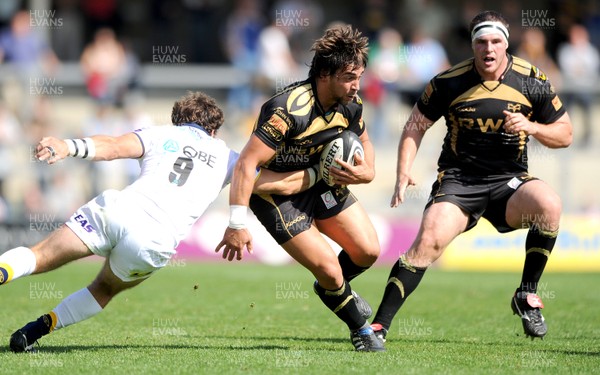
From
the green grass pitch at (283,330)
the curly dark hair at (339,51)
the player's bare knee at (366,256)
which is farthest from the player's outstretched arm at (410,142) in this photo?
the green grass pitch at (283,330)

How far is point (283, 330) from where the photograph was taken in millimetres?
8562

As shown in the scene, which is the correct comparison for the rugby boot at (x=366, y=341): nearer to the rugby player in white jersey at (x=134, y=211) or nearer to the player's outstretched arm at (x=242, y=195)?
the player's outstretched arm at (x=242, y=195)

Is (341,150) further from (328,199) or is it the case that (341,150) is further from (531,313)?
(531,313)

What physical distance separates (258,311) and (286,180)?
9.86 ft

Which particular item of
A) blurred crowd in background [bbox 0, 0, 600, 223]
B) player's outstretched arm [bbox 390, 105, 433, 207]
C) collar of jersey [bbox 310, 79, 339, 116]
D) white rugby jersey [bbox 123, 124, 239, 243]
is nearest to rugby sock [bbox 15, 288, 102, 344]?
white rugby jersey [bbox 123, 124, 239, 243]

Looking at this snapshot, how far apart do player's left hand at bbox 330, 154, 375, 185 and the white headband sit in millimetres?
1455

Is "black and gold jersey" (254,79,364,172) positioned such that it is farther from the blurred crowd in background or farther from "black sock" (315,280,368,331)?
the blurred crowd in background

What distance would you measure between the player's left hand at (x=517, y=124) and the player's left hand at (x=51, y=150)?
3.30 meters

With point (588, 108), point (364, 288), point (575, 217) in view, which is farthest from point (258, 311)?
point (588, 108)

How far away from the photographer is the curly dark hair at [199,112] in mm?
7148

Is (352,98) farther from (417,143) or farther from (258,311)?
(258,311)

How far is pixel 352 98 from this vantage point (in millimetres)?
7117

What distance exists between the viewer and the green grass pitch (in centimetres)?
649

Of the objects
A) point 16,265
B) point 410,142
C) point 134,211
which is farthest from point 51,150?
point 410,142
